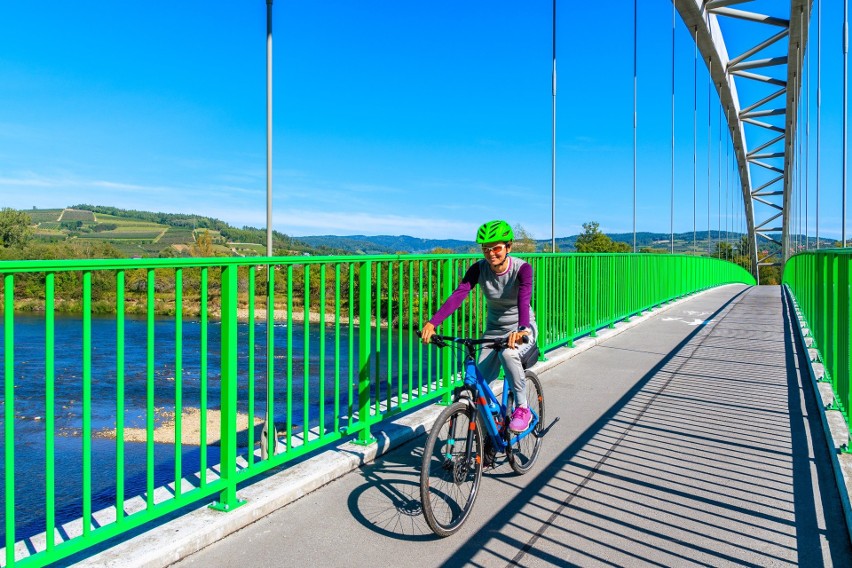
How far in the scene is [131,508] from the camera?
289 cm

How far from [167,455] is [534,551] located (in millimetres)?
12133

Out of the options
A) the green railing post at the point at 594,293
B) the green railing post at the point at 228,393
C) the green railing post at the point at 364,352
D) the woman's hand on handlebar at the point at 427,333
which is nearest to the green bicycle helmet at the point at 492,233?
the woman's hand on handlebar at the point at 427,333

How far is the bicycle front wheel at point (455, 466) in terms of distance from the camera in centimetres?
322

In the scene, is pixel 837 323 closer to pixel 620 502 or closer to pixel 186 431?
pixel 620 502

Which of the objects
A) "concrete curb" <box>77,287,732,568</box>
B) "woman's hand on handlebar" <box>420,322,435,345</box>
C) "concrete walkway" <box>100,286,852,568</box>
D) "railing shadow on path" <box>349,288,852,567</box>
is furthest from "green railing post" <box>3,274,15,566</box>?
"woman's hand on handlebar" <box>420,322,435,345</box>

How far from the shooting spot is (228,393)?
326cm

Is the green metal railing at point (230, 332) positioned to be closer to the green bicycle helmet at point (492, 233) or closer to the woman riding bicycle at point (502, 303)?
the woman riding bicycle at point (502, 303)

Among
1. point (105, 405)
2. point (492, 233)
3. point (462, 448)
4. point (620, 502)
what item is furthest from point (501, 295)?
point (105, 405)

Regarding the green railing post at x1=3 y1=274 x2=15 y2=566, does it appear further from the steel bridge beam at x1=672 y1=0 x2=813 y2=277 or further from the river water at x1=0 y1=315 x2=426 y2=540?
the steel bridge beam at x1=672 y1=0 x2=813 y2=277

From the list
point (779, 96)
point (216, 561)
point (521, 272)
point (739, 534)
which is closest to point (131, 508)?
point (216, 561)

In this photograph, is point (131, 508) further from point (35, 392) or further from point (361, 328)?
point (35, 392)

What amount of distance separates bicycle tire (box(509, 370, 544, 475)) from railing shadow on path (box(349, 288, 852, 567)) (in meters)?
0.09

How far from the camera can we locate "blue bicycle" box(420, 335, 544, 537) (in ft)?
10.1

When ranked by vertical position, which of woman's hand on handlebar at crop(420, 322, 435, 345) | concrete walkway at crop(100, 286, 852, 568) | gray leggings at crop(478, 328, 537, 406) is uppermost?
woman's hand on handlebar at crop(420, 322, 435, 345)
